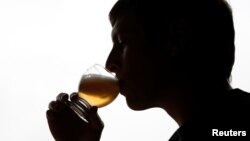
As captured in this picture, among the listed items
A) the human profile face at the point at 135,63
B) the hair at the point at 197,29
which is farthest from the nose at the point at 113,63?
the hair at the point at 197,29

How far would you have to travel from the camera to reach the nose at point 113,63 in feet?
3.43

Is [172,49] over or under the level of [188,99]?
over

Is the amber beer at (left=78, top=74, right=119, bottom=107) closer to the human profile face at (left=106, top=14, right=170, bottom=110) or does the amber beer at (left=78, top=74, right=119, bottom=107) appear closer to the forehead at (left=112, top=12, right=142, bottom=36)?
the human profile face at (left=106, top=14, right=170, bottom=110)

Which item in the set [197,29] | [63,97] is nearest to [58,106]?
[63,97]

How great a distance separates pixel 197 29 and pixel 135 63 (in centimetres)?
20

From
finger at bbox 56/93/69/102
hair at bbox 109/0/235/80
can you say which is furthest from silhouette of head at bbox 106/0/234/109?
finger at bbox 56/93/69/102

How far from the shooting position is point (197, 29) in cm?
102

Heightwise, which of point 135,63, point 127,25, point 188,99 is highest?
point 127,25

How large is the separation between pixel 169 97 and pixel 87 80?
0.81 ft

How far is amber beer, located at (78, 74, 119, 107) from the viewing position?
1025 millimetres

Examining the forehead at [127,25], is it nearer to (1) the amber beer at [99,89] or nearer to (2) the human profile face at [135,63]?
(2) the human profile face at [135,63]

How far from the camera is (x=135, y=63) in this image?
3.40 ft

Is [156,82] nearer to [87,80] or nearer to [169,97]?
[169,97]

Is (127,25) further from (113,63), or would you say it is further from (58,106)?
(58,106)
